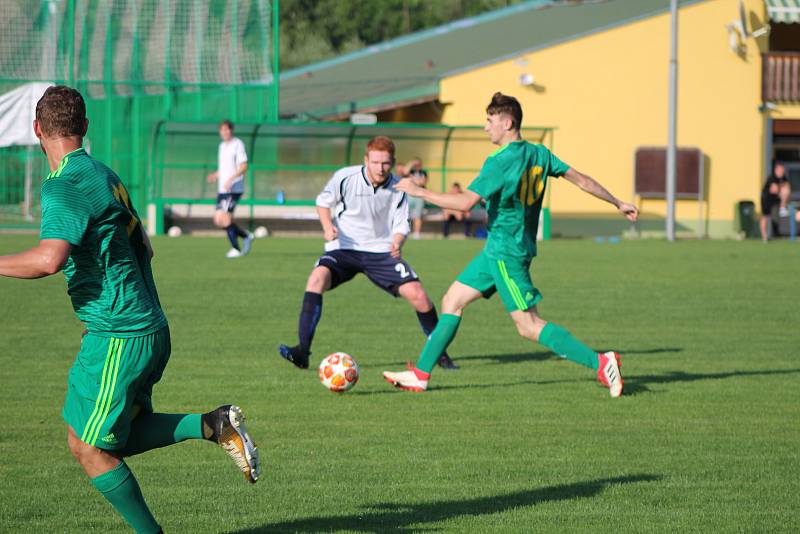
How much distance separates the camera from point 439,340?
8570 millimetres

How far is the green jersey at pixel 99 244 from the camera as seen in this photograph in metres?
4.32

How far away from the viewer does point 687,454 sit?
6.71m

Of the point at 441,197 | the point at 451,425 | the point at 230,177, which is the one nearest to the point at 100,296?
the point at 441,197

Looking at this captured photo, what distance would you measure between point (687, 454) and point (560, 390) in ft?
7.01

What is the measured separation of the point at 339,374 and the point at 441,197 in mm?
1724

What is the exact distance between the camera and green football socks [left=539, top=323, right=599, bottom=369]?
27.4 ft

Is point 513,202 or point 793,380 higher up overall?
point 513,202

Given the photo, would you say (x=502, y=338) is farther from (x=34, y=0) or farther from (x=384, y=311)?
(x=34, y=0)

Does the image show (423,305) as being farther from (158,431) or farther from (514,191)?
(158,431)

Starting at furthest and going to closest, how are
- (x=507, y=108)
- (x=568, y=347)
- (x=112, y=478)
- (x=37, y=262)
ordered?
(x=568, y=347), (x=507, y=108), (x=112, y=478), (x=37, y=262)

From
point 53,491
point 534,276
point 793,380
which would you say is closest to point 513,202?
point 793,380

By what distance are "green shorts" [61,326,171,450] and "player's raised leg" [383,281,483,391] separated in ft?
13.7

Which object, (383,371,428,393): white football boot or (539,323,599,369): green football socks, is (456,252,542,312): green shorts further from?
(383,371,428,393): white football boot

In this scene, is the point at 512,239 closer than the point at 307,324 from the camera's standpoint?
Yes
